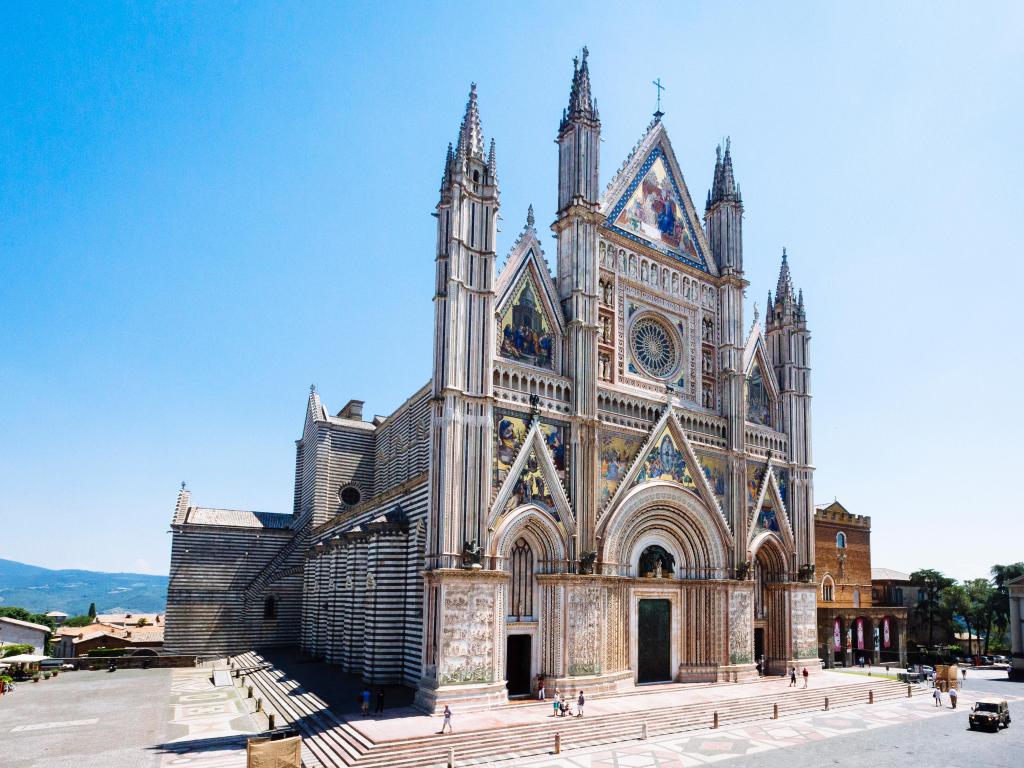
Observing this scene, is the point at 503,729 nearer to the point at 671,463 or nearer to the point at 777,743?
the point at 777,743

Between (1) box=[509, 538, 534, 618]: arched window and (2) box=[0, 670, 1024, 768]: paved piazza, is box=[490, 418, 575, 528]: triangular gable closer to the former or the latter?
(1) box=[509, 538, 534, 618]: arched window

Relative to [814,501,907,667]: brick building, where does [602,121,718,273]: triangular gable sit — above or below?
above

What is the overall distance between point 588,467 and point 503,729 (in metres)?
10.5

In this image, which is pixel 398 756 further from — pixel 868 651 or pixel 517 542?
pixel 868 651

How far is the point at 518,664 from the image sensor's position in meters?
27.7

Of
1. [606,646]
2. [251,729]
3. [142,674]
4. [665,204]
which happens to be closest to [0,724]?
[251,729]

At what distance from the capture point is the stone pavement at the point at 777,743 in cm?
2102

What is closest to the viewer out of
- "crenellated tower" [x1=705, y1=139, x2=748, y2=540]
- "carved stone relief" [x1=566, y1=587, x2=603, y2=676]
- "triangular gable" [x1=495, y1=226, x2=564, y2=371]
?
"carved stone relief" [x1=566, y1=587, x2=603, y2=676]

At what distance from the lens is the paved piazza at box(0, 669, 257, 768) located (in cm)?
2073

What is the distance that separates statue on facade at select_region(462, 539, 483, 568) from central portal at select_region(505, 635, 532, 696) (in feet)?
12.6

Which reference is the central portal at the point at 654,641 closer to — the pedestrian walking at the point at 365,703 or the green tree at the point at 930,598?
the pedestrian walking at the point at 365,703

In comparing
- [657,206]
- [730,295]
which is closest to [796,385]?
[730,295]

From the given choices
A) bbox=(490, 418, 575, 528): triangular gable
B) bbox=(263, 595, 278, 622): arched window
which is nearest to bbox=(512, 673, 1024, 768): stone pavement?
bbox=(490, 418, 575, 528): triangular gable

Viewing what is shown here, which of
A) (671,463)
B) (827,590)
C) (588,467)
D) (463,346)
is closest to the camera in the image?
(463,346)
